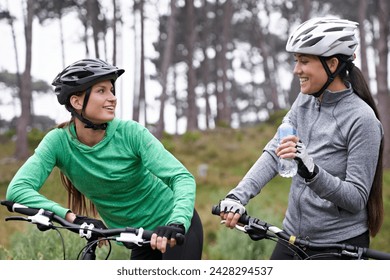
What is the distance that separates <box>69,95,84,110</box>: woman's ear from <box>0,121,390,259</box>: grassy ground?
0.62m

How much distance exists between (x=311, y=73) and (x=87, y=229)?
1.36m

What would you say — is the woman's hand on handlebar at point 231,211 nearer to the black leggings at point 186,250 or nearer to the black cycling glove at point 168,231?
the black cycling glove at point 168,231

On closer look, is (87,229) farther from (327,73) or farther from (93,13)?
(93,13)

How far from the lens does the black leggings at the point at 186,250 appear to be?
3.42m

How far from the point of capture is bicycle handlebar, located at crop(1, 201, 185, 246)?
2.85 metres

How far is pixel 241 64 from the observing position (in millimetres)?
38938

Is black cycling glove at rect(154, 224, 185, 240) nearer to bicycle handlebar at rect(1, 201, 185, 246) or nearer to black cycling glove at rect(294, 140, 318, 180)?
bicycle handlebar at rect(1, 201, 185, 246)

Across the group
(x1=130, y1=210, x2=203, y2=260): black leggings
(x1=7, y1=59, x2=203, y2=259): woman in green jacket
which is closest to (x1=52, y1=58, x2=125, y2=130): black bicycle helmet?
(x1=7, y1=59, x2=203, y2=259): woman in green jacket

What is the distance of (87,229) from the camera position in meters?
2.95

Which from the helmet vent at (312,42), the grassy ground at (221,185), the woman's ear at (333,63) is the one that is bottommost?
the grassy ground at (221,185)

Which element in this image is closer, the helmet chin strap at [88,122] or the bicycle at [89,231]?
the bicycle at [89,231]

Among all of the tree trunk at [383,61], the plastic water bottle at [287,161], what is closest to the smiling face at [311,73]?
the plastic water bottle at [287,161]

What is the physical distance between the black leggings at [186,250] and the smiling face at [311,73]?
1.02 meters
